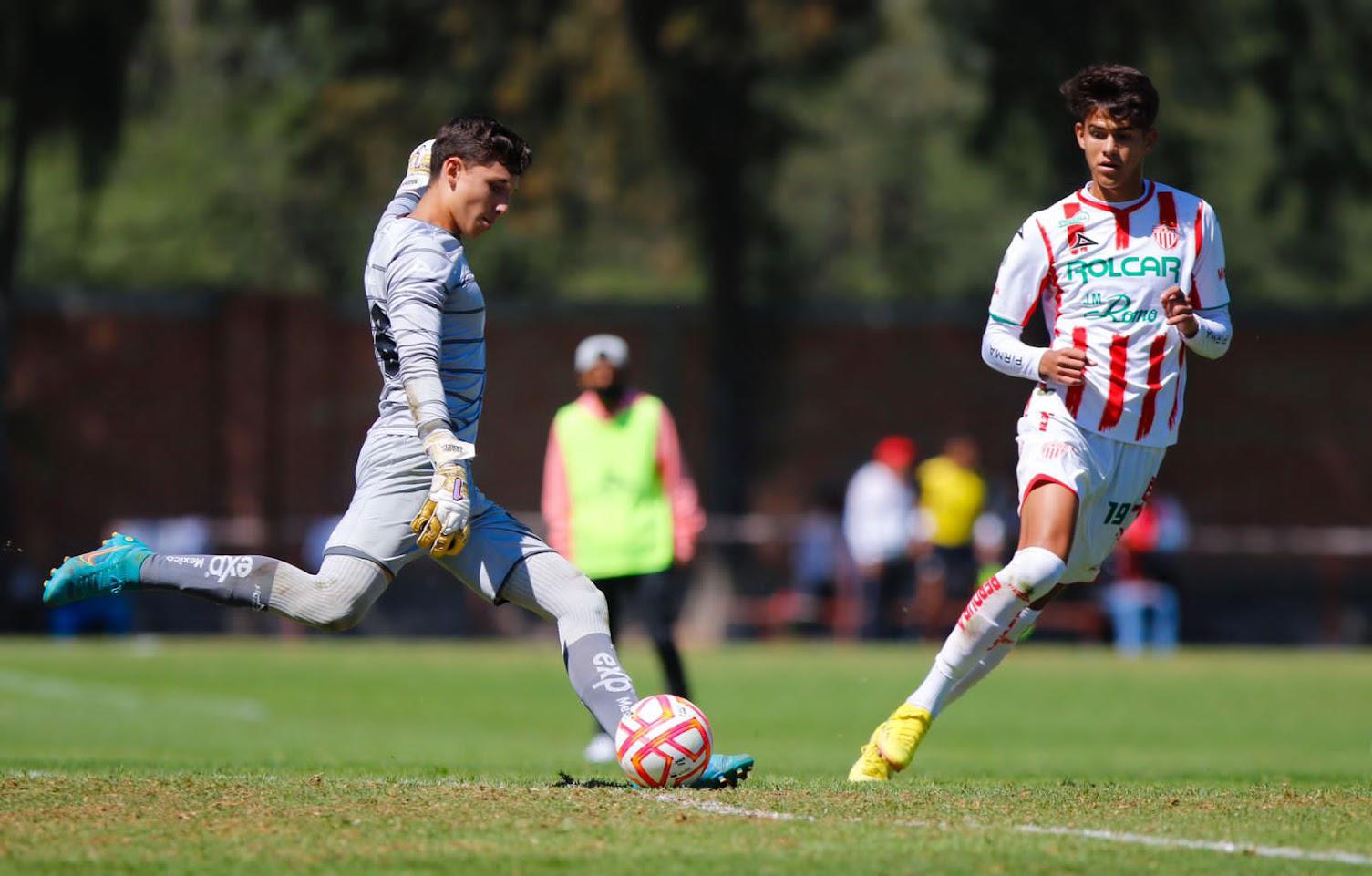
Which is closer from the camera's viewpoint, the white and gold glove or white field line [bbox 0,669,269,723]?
the white and gold glove

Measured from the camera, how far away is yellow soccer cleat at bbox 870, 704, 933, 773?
830 centimetres

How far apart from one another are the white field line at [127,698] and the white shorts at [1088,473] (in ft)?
30.8

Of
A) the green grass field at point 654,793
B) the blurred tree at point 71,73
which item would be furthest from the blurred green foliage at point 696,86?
the green grass field at point 654,793

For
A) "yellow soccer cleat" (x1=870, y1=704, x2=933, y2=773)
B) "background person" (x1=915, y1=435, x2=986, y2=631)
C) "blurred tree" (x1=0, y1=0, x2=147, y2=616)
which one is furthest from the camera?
"blurred tree" (x1=0, y1=0, x2=147, y2=616)

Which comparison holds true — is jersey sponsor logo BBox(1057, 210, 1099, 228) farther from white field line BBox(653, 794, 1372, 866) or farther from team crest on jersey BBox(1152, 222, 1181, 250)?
white field line BBox(653, 794, 1372, 866)

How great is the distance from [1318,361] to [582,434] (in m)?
20.7

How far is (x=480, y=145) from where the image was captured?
757 centimetres

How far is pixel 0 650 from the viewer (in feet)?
78.0

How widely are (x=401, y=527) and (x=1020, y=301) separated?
98.9 inches

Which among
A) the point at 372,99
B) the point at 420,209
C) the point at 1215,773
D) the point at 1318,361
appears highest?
the point at 372,99

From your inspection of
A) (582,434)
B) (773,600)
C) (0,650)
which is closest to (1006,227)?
(773,600)

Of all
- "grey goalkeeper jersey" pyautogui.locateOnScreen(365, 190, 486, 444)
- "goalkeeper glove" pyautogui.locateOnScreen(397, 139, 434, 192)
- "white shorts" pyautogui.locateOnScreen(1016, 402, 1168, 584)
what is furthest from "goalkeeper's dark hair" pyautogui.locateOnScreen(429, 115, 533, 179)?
"white shorts" pyautogui.locateOnScreen(1016, 402, 1168, 584)

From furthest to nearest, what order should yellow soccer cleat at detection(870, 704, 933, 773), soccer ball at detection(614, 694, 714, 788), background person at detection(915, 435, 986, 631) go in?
background person at detection(915, 435, 986, 631) < yellow soccer cleat at detection(870, 704, 933, 773) < soccer ball at detection(614, 694, 714, 788)

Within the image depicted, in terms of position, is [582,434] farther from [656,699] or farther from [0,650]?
[0,650]
